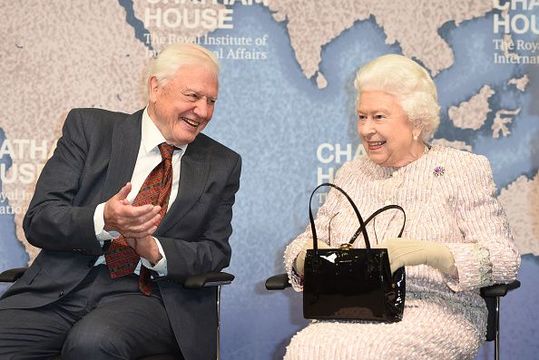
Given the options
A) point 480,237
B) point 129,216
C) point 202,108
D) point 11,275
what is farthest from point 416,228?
point 11,275

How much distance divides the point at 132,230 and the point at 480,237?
4.16 feet

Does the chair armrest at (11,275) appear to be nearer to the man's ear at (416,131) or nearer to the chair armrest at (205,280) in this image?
the chair armrest at (205,280)

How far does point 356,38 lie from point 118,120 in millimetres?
1401

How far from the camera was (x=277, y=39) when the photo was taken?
4.56 m

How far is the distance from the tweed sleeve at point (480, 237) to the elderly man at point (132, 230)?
0.94 meters

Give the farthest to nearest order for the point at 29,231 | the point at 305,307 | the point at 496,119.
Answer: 1. the point at 496,119
2. the point at 29,231
3. the point at 305,307

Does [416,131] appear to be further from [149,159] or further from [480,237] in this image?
[149,159]

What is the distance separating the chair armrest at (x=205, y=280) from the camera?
3370 mm

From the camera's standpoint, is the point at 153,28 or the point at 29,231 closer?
the point at 29,231

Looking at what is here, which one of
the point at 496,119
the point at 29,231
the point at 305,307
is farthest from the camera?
the point at 496,119

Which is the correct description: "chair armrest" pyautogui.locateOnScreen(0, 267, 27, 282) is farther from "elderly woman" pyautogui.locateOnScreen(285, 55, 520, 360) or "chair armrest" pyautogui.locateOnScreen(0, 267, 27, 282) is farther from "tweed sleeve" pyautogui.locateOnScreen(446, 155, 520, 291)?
"tweed sleeve" pyautogui.locateOnScreen(446, 155, 520, 291)

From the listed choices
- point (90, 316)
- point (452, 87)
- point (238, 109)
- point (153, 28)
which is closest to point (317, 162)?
point (238, 109)

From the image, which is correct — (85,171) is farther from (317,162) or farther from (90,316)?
(317,162)

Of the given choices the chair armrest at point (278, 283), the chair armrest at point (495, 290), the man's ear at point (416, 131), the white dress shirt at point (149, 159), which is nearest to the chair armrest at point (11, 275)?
the white dress shirt at point (149, 159)
